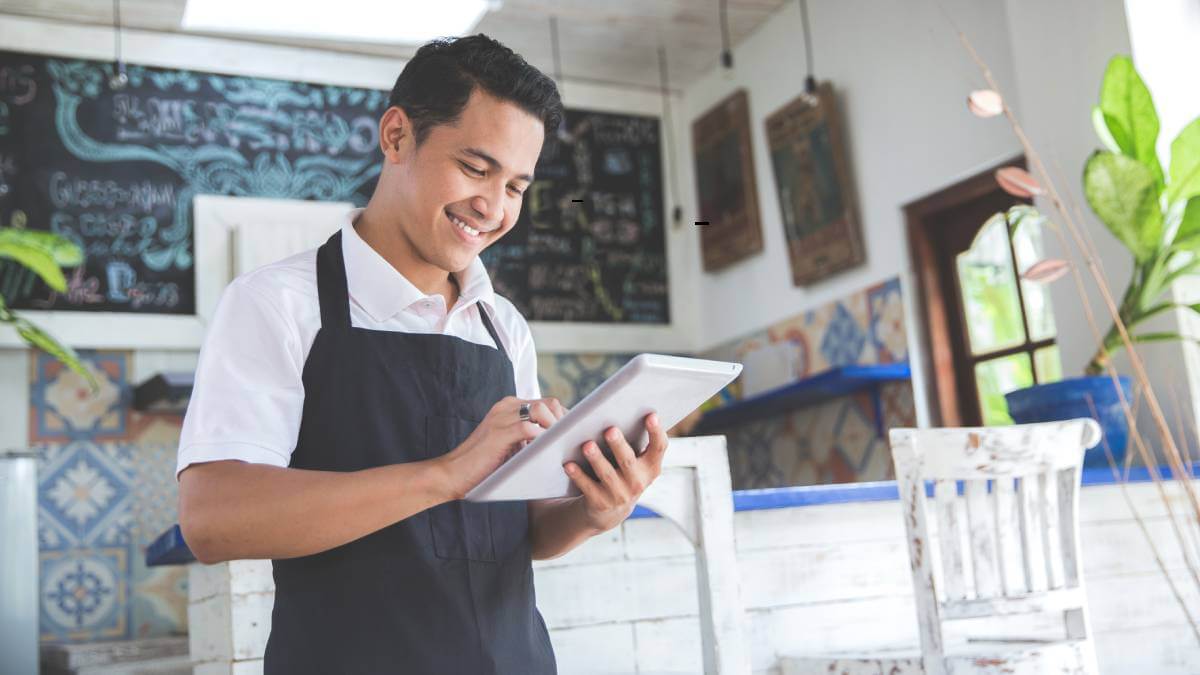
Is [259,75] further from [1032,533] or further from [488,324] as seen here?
[488,324]

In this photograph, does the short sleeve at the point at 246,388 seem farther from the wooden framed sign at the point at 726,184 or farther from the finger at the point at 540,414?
the wooden framed sign at the point at 726,184

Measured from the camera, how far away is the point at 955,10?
14.7 feet

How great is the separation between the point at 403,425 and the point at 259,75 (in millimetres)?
4453

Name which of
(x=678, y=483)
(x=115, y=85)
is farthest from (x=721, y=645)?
(x=115, y=85)

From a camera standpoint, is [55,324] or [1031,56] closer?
[1031,56]

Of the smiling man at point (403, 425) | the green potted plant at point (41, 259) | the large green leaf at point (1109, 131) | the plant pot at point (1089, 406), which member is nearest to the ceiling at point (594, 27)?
the green potted plant at point (41, 259)

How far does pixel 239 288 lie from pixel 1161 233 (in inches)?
112

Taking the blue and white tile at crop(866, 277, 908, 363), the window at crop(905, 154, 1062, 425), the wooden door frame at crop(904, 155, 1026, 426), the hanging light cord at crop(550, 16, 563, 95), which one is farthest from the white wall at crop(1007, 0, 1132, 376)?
the hanging light cord at crop(550, 16, 563, 95)

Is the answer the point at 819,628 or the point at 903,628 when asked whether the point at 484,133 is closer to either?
the point at 819,628

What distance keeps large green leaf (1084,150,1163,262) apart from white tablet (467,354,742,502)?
2.39m

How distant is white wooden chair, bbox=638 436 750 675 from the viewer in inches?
83.4

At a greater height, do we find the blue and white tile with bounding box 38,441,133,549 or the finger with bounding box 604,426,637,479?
the blue and white tile with bounding box 38,441,133,549

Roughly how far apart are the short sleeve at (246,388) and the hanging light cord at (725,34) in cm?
429

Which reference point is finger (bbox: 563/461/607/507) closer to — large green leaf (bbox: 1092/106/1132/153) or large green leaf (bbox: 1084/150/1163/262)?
large green leaf (bbox: 1084/150/1163/262)
